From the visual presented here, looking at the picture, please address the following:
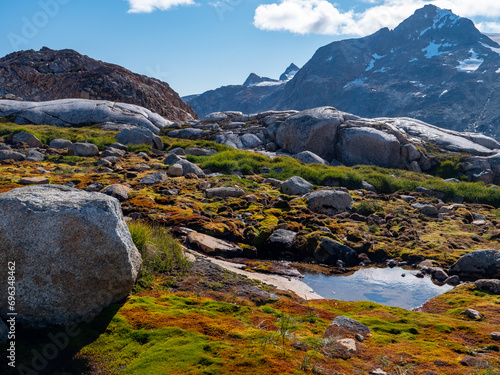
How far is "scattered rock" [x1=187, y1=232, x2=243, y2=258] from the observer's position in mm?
9320

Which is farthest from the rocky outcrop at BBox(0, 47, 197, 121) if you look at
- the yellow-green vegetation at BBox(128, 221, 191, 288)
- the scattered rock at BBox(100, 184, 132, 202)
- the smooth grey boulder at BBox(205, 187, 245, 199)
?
the yellow-green vegetation at BBox(128, 221, 191, 288)

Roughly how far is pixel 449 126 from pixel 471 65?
63.6m

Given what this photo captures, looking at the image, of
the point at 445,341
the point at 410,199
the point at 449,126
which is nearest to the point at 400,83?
the point at 449,126

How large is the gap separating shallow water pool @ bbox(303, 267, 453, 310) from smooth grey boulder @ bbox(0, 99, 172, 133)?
26880 millimetres

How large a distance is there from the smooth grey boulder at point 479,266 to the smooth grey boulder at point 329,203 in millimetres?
5413

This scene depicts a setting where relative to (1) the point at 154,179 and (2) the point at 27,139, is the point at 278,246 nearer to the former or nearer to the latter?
(1) the point at 154,179

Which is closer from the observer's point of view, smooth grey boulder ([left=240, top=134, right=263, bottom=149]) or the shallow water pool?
the shallow water pool

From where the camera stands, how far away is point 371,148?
92.0 feet

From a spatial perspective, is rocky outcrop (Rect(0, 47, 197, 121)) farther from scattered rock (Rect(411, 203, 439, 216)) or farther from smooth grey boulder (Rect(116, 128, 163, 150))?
scattered rock (Rect(411, 203, 439, 216))

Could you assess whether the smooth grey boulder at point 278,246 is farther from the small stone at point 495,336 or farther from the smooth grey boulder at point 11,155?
the smooth grey boulder at point 11,155

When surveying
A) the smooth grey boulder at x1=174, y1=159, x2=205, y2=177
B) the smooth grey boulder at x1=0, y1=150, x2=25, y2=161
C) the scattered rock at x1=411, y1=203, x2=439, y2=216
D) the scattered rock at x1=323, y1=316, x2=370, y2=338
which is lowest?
the scattered rock at x1=323, y1=316, x2=370, y2=338

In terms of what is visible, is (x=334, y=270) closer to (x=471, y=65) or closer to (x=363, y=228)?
(x=363, y=228)

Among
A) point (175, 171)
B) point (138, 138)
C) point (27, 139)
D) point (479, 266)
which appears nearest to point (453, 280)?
point (479, 266)

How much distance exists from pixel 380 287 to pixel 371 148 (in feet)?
68.3
